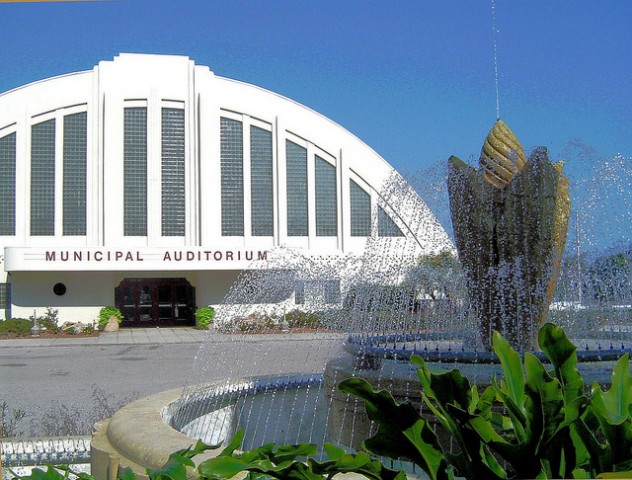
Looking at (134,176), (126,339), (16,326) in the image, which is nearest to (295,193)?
(134,176)

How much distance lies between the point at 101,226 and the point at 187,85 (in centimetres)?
770

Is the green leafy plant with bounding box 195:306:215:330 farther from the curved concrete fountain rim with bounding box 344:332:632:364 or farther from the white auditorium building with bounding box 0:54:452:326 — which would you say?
the curved concrete fountain rim with bounding box 344:332:632:364

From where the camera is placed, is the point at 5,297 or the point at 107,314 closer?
the point at 107,314

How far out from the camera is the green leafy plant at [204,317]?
106 feet

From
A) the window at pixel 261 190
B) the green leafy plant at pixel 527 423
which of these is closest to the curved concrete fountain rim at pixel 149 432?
the green leafy plant at pixel 527 423

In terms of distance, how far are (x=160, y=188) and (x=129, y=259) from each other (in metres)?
3.80

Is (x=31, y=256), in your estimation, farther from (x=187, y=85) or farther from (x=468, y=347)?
(x=468, y=347)

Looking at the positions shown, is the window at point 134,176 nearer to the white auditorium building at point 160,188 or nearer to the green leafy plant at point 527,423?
the white auditorium building at point 160,188

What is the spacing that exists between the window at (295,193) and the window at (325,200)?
66 cm

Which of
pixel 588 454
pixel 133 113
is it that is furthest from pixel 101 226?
pixel 588 454

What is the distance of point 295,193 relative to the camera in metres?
34.0

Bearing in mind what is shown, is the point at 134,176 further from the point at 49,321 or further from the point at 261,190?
the point at 49,321

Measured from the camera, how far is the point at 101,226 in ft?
105

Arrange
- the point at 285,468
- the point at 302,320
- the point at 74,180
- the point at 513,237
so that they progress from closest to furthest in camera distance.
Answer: the point at 285,468 < the point at 513,237 < the point at 302,320 < the point at 74,180
